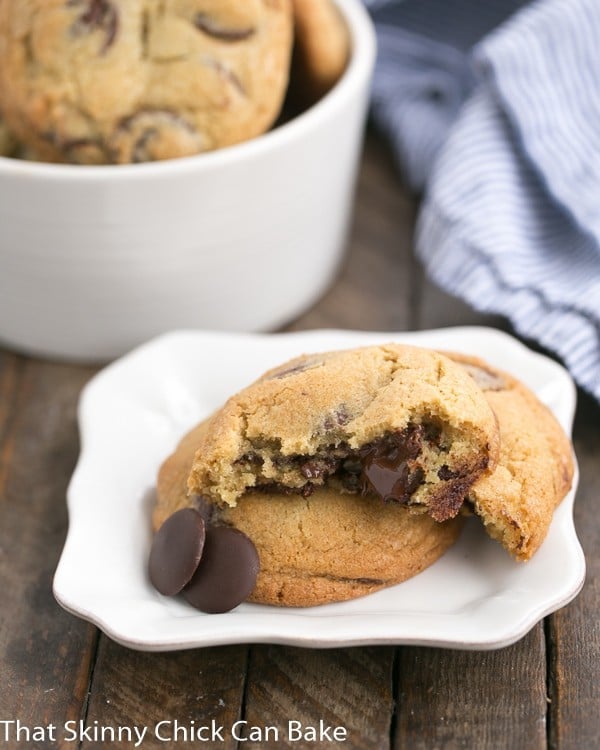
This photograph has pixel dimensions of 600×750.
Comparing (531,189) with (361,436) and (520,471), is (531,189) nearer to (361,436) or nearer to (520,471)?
(520,471)

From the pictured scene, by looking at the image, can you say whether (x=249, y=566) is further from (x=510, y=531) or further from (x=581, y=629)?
(x=581, y=629)

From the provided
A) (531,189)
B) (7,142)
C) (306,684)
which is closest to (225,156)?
(7,142)

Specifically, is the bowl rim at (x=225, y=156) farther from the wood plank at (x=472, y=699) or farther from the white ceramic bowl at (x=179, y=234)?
the wood plank at (x=472, y=699)

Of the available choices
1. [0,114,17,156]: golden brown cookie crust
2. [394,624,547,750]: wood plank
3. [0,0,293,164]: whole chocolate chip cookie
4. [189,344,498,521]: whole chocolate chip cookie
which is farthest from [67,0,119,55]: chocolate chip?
[394,624,547,750]: wood plank

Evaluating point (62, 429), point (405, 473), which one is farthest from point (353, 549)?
point (62, 429)

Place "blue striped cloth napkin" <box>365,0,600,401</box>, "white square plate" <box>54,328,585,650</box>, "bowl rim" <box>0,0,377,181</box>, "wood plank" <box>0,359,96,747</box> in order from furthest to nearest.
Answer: "blue striped cloth napkin" <box>365,0,600,401</box> < "bowl rim" <box>0,0,377,181</box> < "wood plank" <box>0,359,96,747</box> < "white square plate" <box>54,328,585,650</box>

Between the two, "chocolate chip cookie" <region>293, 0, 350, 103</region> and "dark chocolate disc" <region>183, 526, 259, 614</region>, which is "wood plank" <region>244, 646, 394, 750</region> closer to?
"dark chocolate disc" <region>183, 526, 259, 614</region>

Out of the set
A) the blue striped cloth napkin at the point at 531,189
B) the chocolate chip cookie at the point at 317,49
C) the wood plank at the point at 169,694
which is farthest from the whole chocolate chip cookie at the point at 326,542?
the chocolate chip cookie at the point at 317,49
